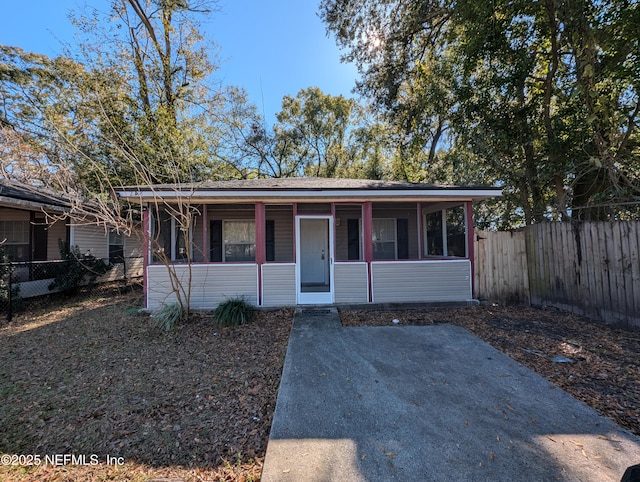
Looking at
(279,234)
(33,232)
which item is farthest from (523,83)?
(33,232)

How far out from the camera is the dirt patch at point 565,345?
3.20 metres

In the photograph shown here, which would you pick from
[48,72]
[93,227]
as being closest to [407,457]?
[93,227]

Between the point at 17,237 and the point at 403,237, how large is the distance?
12.8m

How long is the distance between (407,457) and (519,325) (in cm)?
476

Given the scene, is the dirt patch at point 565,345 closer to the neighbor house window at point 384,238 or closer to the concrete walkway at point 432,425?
the concrete walkway at point 432,425

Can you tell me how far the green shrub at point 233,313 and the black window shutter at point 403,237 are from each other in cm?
559

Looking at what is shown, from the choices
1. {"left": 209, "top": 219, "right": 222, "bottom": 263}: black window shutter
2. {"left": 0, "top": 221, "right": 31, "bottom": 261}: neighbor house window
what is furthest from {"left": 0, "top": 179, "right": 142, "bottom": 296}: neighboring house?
{"left": 209, "top": 219, "right": 222, "bottom": 263}: black window shutter

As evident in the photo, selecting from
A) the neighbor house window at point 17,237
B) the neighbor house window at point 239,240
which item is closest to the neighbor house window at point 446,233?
the neighbor house window at point 239,240

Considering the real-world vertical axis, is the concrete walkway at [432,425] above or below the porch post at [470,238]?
below

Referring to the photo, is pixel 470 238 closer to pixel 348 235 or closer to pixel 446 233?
pixel 446 233

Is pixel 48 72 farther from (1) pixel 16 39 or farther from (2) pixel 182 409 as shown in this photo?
(2) pixel 182 409

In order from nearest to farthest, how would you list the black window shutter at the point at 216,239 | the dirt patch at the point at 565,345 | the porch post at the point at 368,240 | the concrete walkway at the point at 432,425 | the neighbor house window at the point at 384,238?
the concrete walkway at the point at 432,425, the dirt patch at the point at 565,345, the porch post at the point at 368,240, the black window shutter at the point at 216,239, the neighbor house window at the point at 384,238

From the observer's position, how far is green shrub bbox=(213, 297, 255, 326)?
6.08m

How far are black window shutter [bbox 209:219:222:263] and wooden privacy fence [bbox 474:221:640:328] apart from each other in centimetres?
766
